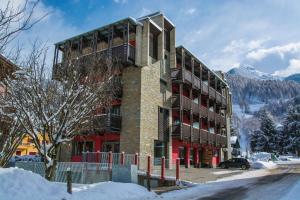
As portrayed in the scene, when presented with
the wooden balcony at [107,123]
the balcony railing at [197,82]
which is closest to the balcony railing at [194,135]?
the balcony railing at [197,82]

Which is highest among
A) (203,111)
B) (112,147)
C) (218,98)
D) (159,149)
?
(218,98)

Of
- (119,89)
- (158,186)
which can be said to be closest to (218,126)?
(119,89)

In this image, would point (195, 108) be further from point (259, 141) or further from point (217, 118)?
point (259, 141)

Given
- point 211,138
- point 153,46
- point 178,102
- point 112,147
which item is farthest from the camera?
point 211,138

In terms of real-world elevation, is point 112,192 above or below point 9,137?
below

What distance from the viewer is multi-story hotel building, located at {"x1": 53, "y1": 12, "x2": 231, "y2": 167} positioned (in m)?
26.3

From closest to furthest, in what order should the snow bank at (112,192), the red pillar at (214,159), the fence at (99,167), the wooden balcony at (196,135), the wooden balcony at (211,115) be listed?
the snow bank at (112,192) < the fence at (99,167) < the wooden balcony at (196,135) < the wooden balcony at (211,115) < the red pillar at (214,159)

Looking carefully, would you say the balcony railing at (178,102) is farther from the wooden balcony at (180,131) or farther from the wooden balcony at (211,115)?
the wooden balcony at (211,115)

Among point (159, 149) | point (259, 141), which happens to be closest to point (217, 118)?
point (159, 149)

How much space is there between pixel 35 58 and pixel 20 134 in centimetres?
377

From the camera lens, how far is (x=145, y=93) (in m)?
27.4

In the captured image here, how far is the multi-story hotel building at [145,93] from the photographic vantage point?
2628 centimetres

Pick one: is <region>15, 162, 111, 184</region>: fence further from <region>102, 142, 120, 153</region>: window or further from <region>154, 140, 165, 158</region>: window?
<region>154, 140, 165, 158</region>: window

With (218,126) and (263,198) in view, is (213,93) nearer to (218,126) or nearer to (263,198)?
(218,126)
